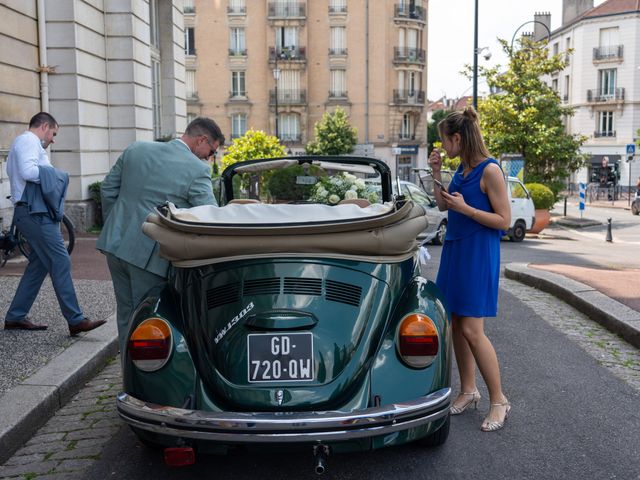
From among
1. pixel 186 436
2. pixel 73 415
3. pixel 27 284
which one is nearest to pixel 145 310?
pixel 186 436

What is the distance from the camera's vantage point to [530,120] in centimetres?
3200

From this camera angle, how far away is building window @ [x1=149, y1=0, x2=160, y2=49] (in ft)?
68.1

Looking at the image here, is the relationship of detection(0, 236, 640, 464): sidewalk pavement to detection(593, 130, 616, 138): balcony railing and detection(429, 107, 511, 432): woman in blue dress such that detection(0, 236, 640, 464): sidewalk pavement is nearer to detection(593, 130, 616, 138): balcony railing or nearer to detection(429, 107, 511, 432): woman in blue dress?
detection(429, 107, 511, 432): woman in blue dress

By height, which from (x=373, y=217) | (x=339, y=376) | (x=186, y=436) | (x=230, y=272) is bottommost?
(x=186, y=436)

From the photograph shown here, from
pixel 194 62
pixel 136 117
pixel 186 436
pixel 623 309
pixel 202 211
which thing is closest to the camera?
pixel 186 436

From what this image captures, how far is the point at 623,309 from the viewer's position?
7590 mm

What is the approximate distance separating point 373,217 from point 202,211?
1028 millimetres

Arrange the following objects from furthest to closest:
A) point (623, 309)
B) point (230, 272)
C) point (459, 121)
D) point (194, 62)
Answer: point (194, 62) → point (623, 309) → point (459, 121) → point (230, 272)

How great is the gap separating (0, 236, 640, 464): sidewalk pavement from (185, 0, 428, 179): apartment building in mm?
53544

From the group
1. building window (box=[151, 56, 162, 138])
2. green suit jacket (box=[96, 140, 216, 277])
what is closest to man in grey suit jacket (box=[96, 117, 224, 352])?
green suit jacket (box=[96, 140, 216, 277])

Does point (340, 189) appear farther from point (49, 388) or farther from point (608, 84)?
point (608, 84)

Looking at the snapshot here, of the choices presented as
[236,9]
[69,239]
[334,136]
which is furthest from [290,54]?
[69,239]

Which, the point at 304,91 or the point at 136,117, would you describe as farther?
the point at 304,91

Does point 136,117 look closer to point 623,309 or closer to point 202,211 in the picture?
point 623,309
